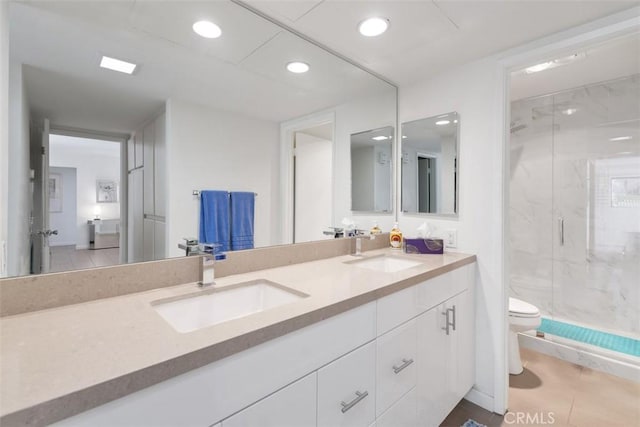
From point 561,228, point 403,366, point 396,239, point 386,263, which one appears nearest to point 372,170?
point 396,239

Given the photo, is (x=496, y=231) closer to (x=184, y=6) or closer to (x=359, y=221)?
(x=359, y=221)

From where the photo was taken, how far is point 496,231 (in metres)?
1.73

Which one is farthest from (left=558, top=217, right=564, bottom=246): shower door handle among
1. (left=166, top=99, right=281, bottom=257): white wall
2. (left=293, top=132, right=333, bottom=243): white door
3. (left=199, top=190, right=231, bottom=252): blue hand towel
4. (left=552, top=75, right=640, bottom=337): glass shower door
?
(left=199, top=190, right=231, bottom=252): blue hand towel

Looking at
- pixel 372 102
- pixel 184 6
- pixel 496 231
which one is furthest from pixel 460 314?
pixel 184 6

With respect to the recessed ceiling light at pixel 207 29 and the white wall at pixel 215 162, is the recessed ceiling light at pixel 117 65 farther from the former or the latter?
the recessed ceiling light at pixel 207 29

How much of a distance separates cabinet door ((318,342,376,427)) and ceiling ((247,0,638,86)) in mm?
1453

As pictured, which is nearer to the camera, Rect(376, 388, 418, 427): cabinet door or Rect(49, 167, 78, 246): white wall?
Rect(49, 167, 78, 246): white wall

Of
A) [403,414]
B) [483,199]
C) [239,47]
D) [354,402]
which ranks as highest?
[239,47]

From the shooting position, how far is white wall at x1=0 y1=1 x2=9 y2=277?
0.84m

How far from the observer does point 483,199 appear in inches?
70.3

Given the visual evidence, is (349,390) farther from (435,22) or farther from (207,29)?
(435,22)

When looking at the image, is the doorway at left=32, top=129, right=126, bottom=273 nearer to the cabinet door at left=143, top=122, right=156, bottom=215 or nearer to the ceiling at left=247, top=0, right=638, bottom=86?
the cabinet door at left=143, top=122, right=156, bottom=215

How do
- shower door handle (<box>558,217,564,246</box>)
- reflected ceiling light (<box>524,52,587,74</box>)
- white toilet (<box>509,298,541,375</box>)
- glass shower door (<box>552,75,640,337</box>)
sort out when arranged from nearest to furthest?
1. reflected ceiling light (<box>524,52,587,74</box>)
2. white toilet (<box>509,298,541,375</box>)
3. glass shower door (<box>552,75,640,337</box>)
4. shower door handle (<box>558,217,564,246</box>)

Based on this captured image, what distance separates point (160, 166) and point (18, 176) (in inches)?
16.2
